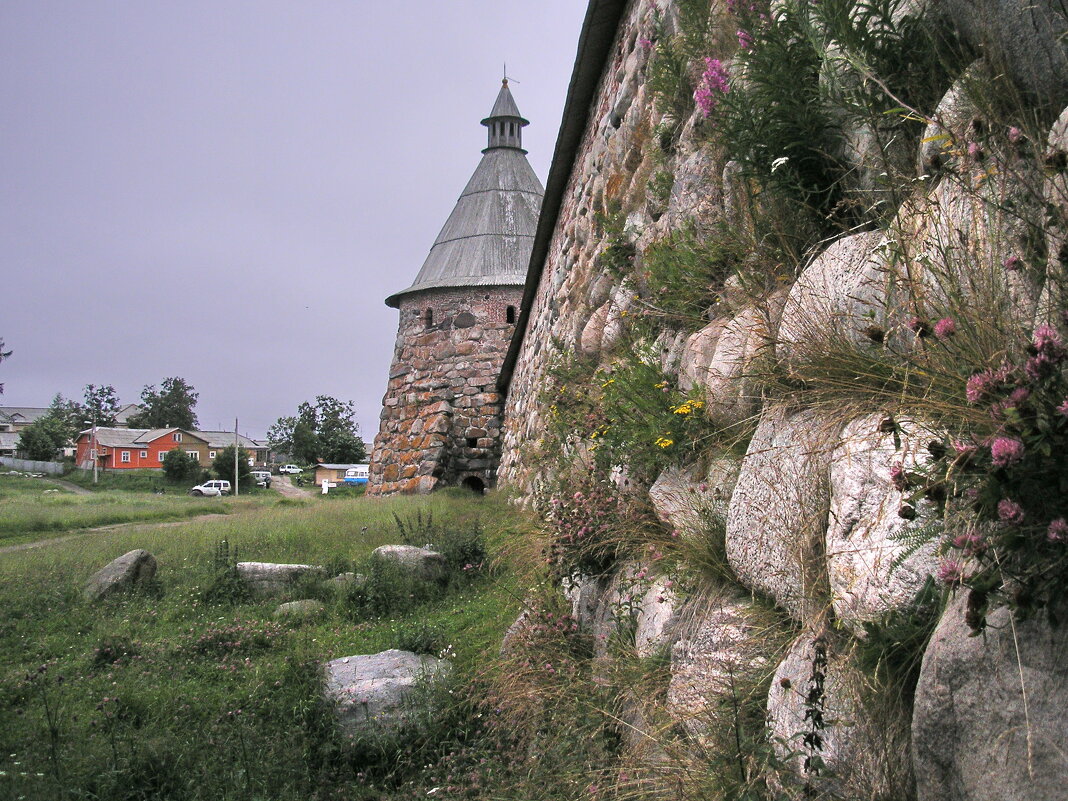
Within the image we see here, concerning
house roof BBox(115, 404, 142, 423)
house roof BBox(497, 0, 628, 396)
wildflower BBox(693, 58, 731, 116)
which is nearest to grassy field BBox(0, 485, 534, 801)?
wildflower BBox(693, 58, 731, 116)

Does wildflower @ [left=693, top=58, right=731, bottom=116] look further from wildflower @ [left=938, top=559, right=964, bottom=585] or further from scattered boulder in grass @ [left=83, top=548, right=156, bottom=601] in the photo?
scattered boulder in grass @ [left=83, top=548, right=156, bottom=601]

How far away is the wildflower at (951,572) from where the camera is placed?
148 centimetres

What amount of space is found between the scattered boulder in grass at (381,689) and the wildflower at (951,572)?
3.09 meters

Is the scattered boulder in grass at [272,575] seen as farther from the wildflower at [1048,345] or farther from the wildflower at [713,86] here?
the wildflower at [1048,345]

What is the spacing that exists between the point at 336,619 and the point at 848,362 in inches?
180

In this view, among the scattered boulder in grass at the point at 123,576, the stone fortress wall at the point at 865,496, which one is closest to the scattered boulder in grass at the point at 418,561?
the scattered boulder in grass at the point at 123,576

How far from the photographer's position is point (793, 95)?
2672 mm

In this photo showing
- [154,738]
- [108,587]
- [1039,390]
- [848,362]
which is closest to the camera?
[1039,390]

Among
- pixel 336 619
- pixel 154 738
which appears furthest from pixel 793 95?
pixel 336 619

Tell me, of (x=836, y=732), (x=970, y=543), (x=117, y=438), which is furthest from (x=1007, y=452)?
(x=117, y=438)

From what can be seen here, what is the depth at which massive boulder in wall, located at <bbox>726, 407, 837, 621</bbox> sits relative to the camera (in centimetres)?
215

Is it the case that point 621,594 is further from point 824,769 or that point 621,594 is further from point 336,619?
point 336,619

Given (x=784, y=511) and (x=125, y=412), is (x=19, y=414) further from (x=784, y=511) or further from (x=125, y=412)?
(x=784, y=511)

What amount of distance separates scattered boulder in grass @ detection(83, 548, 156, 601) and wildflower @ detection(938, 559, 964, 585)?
21.9ft
